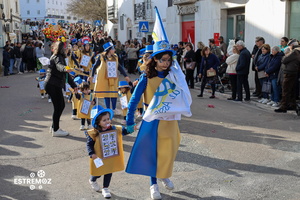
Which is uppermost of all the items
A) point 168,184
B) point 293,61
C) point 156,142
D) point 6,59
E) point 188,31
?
point 188,31

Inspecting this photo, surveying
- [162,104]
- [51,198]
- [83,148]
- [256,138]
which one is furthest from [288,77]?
→ [51,198]

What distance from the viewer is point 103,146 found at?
195 inches

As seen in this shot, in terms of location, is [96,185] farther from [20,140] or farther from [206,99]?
[206,99]

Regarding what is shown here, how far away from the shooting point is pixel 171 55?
4848 mm

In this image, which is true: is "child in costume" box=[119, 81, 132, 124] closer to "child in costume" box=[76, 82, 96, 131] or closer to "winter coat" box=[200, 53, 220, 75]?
"child in costume" box=[76, 82, 96, 131]

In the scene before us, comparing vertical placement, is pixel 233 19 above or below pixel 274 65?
above

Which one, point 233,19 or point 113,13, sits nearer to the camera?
point 233,19

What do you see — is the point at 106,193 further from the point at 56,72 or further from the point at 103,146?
the point at 56,72

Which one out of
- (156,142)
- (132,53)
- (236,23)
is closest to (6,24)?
(132,53)

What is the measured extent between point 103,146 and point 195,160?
2.00 meters

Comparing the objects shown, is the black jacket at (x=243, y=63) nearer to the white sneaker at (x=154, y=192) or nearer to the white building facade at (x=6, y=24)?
the white sneaker at (x=154, y=192)

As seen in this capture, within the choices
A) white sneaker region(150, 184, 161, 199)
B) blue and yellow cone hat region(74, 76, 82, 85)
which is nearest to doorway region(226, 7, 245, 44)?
blue and yellow cone hat region(74, 76, 82, 85)

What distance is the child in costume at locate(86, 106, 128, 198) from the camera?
192 inches

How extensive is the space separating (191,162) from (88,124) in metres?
3.18
